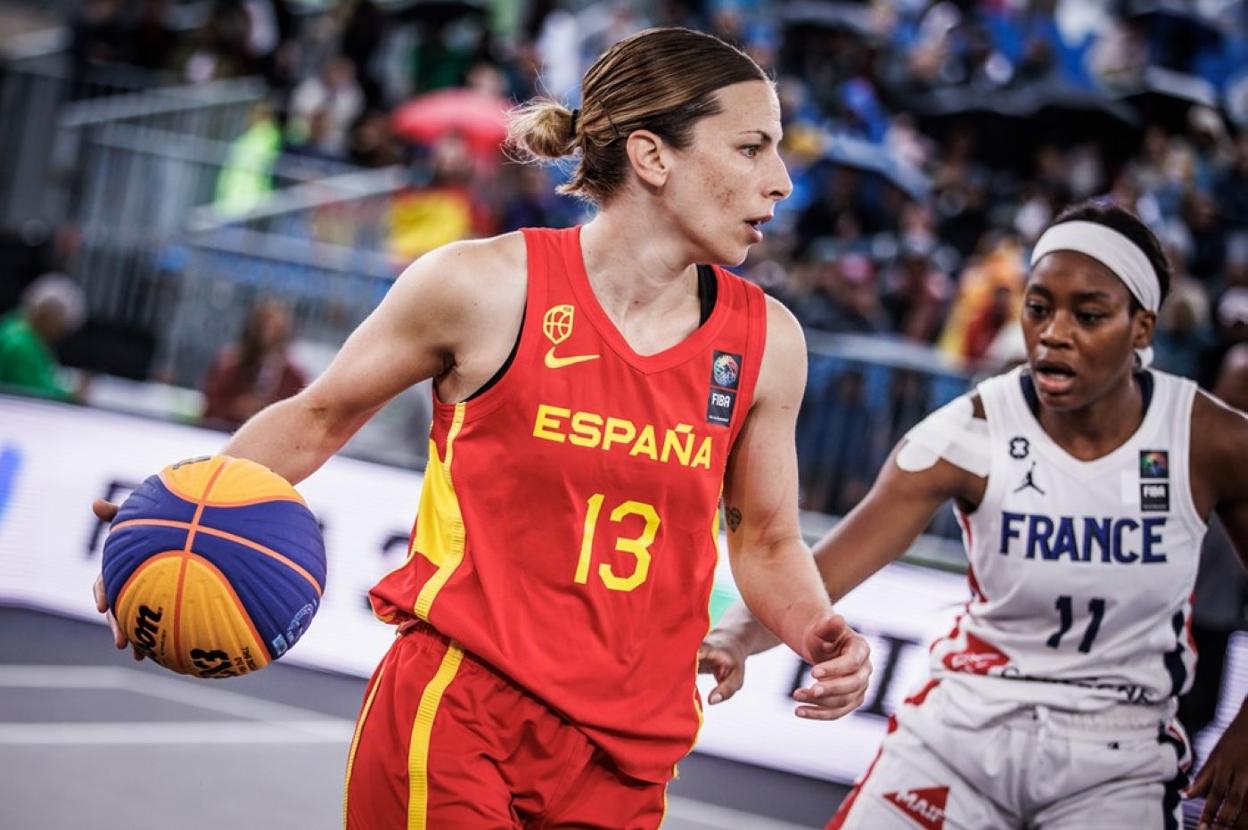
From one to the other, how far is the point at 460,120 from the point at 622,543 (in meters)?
11.0

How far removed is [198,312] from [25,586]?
352cm

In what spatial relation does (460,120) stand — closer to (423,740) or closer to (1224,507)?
(1224,507)

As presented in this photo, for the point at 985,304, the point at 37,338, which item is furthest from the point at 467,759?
the point at 37,338

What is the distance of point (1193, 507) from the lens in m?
3.88

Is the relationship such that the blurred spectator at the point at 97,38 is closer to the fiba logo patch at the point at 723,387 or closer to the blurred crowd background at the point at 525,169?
the blurred crowd background at the point at 525,169

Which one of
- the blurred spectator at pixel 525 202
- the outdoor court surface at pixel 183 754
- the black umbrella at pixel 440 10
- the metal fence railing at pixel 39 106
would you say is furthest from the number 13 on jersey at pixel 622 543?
the black umbrella at pixel 440 10

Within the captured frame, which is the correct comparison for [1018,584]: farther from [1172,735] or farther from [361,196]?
[361,196]

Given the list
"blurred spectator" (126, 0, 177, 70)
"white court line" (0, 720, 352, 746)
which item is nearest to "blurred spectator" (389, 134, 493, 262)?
"blurred spectator" (126, 0, 177, 70)

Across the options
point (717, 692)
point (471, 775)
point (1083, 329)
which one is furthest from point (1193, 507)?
point (471, 775)

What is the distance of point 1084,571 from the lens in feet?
12.5

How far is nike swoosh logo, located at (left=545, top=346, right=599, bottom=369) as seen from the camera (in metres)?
3.10

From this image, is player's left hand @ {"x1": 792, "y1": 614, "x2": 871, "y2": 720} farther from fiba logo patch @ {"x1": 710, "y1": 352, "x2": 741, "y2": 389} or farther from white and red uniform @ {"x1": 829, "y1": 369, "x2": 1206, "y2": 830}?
white and red uniform @ {"x1": 829, "y1": 369, "x2": 1206, "y2": 830}

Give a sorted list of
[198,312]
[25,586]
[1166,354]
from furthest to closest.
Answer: [198,312]
[1166,354]
[25,586]

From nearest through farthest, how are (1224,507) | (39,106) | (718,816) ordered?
(1224,507), (718,816), (39,106)
